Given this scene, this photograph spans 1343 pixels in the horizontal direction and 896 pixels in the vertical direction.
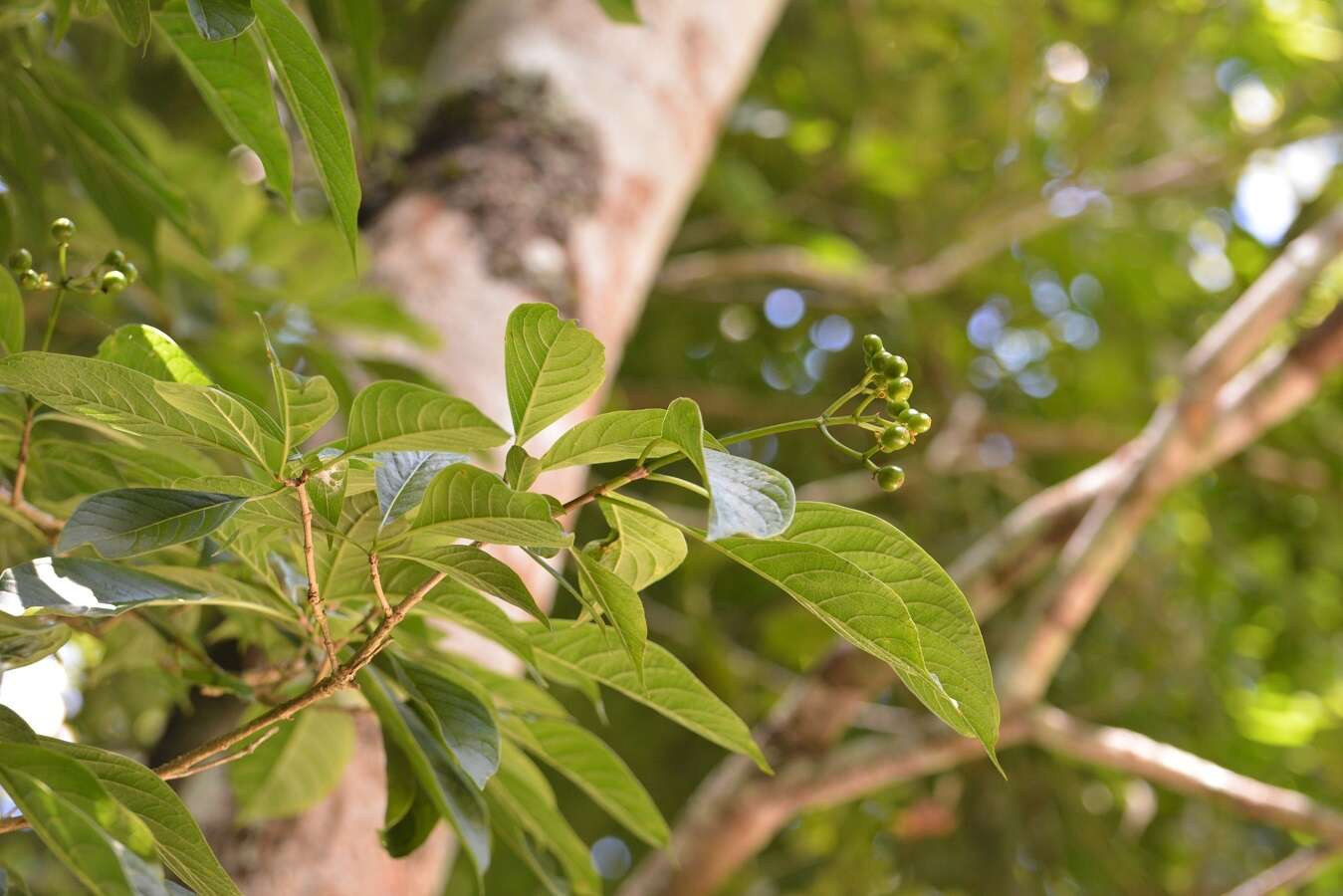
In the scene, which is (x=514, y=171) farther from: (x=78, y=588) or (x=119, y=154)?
(x=78, y=588)

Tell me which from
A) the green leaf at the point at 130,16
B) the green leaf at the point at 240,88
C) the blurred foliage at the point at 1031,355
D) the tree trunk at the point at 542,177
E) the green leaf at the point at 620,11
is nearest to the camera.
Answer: the green leaf at the point at 130,16

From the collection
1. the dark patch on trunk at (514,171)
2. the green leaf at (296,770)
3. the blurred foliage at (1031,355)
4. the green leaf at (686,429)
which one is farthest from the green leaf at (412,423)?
the blurred foliage at (1031,355)

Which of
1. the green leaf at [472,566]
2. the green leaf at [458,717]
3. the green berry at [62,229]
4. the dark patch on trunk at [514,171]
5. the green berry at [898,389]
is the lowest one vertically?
the dark patch on trunk at [514,171]

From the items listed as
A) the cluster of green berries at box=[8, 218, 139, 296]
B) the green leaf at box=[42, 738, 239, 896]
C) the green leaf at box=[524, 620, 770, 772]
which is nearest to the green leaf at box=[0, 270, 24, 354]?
the cluster of green berries at box=[8, 218, 139, 296]

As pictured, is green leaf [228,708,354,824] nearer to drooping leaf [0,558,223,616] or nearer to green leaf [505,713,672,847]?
green leaf [505,713,672,847]

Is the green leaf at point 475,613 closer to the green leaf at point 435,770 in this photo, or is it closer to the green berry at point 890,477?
the green leaf at point 435,770

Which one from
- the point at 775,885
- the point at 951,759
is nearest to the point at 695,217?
the point at 775,885

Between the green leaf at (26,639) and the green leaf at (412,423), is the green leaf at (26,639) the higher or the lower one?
the lower one
